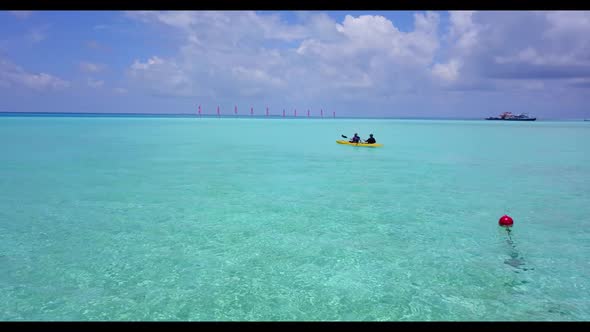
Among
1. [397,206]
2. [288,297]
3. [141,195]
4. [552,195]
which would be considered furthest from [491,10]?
[552,195]

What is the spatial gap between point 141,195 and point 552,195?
15.3 m

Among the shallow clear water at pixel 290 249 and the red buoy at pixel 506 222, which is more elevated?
the red buoy at pixel 506 222

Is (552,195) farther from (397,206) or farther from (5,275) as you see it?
A: (5,275)

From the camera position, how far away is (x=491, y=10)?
1980 mm

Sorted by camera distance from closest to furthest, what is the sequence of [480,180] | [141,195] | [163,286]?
1. [163,286]
2. [141,195]
3. [480,180]

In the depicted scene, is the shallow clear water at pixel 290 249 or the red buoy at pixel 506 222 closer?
the shallow clear water at pixel 290 249

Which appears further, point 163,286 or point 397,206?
point 397,206

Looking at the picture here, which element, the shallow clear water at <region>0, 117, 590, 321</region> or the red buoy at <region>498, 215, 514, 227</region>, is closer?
the shallow clear water at <region>0, 117, 590, 321</region>

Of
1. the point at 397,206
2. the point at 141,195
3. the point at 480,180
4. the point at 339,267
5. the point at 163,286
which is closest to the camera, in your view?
the point at 163,286

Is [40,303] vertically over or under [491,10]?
under

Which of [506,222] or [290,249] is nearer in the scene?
[290,249]

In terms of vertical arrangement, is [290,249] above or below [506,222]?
below

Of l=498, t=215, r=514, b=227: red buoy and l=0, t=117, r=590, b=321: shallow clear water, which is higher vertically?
l=498, t=215, r=514, b=227: red buoy
